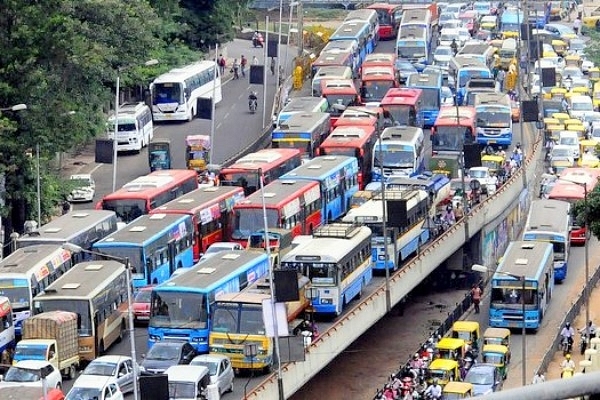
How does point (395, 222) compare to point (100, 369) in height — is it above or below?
above

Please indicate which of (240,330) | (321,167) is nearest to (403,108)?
(321,167)

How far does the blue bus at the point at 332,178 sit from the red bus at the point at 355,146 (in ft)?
5.18

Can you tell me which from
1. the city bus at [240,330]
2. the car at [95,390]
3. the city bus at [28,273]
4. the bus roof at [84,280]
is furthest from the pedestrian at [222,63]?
the car at [95,390]

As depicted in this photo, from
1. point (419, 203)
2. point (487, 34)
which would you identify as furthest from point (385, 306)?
point (487, 34)

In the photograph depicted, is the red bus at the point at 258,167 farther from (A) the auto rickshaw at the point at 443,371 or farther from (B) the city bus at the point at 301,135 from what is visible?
(A) the auto rickshaw at the point at 443,371

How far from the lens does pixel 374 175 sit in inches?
2736

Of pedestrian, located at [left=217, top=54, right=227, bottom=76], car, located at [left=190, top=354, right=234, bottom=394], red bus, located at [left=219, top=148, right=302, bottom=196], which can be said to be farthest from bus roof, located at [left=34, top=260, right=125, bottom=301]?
pedestrian, located at [left=217, top=54, right=227, bottom=76]

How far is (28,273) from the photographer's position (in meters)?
47.8

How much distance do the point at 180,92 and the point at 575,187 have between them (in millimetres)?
21278

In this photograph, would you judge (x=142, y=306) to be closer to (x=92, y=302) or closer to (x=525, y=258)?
(x=92, y=302)

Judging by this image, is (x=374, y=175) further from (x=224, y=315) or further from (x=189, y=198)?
(x=224, y=315)

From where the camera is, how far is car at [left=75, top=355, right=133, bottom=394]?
133 feet

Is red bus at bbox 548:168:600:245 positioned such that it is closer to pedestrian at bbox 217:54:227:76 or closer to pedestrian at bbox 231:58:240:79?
pedestrian at bbox 231:58:240:79

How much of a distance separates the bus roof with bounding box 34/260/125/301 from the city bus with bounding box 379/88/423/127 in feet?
108
